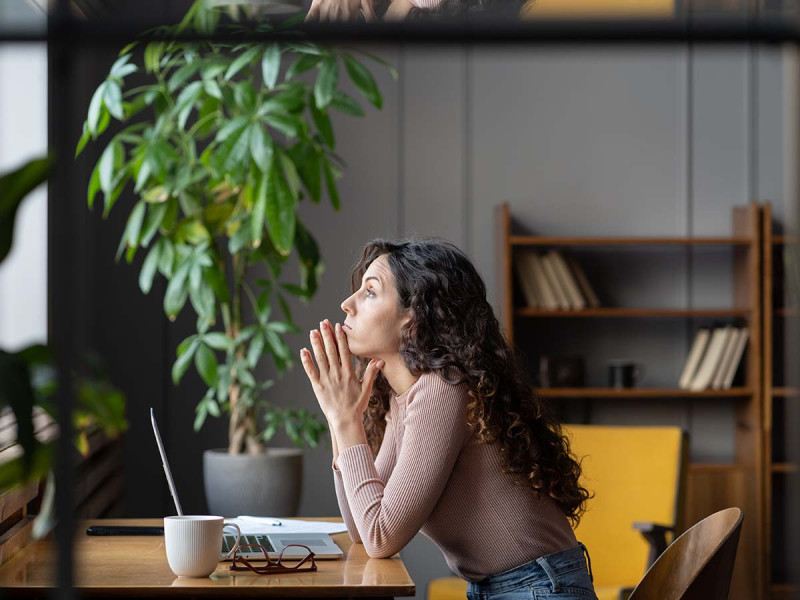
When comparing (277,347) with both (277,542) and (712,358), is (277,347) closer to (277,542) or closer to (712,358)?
(277,542)

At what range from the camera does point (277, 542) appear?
5.46 feet

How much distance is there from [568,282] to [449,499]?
2.26m

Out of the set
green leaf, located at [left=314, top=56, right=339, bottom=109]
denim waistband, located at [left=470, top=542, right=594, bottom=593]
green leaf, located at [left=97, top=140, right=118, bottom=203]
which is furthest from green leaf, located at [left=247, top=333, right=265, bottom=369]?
denim waistband, located at [left=470, top=542, right=594, bottom=593]

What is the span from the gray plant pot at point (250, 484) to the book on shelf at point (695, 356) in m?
1.69

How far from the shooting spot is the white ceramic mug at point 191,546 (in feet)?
4.60

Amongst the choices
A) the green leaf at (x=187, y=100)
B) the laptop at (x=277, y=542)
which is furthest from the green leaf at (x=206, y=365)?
the laptop at (x=277, y=542)

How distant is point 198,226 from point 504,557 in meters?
1.70

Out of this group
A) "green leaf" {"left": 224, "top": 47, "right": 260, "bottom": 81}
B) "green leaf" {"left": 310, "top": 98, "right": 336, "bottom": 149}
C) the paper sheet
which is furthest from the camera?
"green leaf" {"left": 310, "top": 98, "right": 336, "bottom": 149}

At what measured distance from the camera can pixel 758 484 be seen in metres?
3.69

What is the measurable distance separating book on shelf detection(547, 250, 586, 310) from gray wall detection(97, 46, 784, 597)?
0.68ft

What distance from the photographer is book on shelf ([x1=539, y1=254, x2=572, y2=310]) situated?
3766 mm

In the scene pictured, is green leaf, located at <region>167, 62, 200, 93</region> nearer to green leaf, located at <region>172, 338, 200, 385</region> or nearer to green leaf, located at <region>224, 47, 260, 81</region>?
green leaf, located at <region>224, 47, 260, 81</region>

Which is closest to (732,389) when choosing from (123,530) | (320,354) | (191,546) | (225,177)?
(225,177)

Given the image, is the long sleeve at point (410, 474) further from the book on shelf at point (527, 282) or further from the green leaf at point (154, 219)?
the book on shelf at point (527, 282)
